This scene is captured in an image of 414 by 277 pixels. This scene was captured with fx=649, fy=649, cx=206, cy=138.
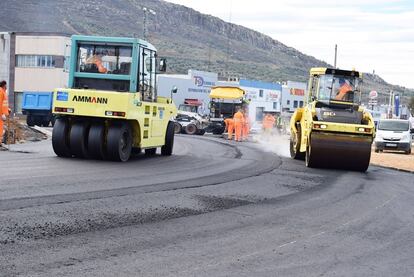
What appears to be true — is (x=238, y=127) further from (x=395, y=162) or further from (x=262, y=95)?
(x=262, y=95)

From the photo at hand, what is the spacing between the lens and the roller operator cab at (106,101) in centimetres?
1473

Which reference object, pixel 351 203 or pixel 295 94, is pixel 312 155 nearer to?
pixel 351 203

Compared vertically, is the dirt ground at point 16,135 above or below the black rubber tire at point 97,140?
below

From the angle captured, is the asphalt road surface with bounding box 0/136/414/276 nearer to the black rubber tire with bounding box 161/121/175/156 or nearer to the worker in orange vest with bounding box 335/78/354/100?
the black rubber tire with bounding box 161/121/175/156

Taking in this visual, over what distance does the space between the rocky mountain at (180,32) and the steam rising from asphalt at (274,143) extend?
6005 centimetres

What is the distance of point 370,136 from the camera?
16328 millimetres

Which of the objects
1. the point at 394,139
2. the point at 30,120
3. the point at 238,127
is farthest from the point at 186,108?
the point at 394,139

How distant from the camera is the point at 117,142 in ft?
48.4

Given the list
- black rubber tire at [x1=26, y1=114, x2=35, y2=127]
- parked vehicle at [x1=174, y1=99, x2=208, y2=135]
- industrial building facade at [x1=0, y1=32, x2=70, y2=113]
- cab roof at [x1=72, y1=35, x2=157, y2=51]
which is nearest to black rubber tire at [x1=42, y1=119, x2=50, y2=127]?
black rubber tire at [x1=26, y1=114, x2=35, y2=127]

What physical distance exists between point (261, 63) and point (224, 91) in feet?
371

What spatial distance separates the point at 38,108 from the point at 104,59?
23.2 metres

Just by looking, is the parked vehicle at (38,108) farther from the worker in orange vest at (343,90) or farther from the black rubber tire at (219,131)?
the worker in orange vest at (343,90)

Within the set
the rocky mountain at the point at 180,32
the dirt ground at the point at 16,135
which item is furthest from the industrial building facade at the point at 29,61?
the rocky mountain at the point at 180,32

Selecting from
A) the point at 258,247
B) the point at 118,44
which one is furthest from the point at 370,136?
the point at 258,247
